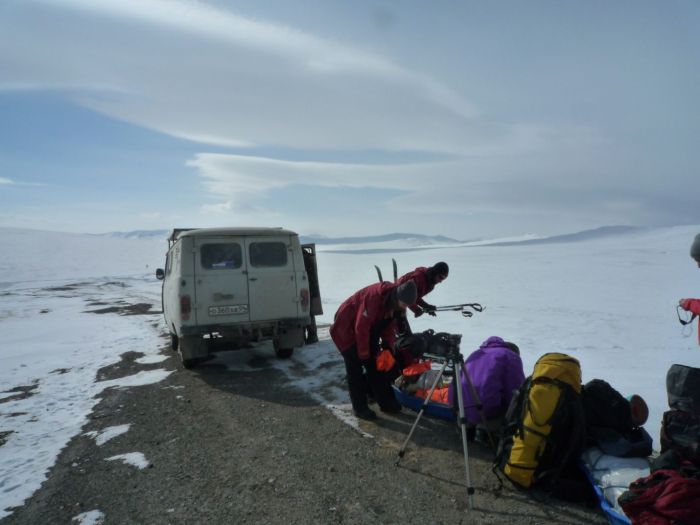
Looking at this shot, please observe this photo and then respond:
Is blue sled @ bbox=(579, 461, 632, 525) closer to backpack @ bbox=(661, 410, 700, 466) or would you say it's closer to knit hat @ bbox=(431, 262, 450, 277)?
backpack @ bbox=(661, 410, 700, 466)

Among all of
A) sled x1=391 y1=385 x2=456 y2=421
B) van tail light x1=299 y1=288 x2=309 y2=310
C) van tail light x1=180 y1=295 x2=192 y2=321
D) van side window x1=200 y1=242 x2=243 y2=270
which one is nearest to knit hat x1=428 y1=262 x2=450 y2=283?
sled x1=391 y1=385 x2=456 y2=421

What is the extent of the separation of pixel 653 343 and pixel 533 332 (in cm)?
209

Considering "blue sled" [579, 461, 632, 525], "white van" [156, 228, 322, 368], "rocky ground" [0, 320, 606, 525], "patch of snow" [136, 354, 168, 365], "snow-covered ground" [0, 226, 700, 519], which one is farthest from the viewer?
"patch of snow" [136, 354, 168, 365]

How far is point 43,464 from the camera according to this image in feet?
14.2

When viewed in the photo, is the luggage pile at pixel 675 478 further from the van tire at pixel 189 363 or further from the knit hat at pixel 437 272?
the van tire at pixel 189 363

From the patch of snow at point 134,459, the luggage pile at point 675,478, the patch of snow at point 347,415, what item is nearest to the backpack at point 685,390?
the luggage pile at point 675,478

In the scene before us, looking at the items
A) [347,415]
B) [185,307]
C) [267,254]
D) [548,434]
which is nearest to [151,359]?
[185,307]

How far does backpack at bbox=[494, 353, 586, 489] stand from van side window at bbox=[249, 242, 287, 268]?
515 centimetres

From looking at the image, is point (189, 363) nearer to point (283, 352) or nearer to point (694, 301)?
point (283, 352)

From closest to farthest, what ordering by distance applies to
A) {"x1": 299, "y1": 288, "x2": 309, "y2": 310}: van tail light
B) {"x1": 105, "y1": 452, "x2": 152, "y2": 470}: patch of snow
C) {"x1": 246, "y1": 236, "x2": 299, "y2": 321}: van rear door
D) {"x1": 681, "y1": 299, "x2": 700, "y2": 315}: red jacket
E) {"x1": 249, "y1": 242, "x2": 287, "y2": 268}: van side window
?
→ {"x1": 681, "y1": 299, "x2": 700, "y2": 315}: red jacket, {"x1": 105, "y1": 452, "x2": 152, "y2": 470}: patch of snow, {"x1": 246, "y1": 236, "x2": 299, "y2": 321}: van rear door, {"x1": 249, "y1": 242, "x2": 287, "y2": 268}: van side window, {"x1": 299, "y1": 288, "x2": 309, "y2": 310}: van tail light

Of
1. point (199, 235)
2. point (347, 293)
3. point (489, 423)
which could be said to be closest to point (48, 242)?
point (347, 293)

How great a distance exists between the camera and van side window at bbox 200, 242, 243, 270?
7348mm

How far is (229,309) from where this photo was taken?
24.1ft

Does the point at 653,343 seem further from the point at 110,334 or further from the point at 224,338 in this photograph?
the point at 110,334
